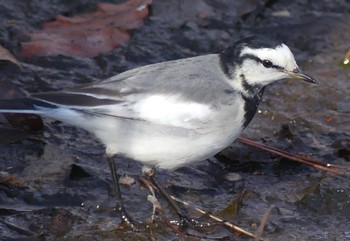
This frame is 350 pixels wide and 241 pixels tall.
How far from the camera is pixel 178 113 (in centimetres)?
544

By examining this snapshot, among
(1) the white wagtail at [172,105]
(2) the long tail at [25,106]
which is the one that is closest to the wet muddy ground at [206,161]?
(1) the white wagtail at [172,105]

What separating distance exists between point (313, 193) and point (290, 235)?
1.62ft

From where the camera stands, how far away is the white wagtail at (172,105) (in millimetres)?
5445

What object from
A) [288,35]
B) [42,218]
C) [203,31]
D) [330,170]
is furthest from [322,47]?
[42,218]

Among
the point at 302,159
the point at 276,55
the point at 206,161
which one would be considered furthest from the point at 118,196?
the point at 302,159

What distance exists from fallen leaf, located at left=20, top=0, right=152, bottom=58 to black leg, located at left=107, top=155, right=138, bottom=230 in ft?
6.13

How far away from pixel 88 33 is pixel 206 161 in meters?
1.67

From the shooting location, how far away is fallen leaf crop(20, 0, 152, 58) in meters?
7.43

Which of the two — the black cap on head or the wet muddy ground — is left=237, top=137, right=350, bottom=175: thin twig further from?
the black cap on head

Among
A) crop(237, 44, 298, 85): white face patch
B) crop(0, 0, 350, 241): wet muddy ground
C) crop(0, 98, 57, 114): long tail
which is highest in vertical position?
crop(237, 44, 298, 85): white face patch

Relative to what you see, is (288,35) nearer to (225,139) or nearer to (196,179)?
(196,179)

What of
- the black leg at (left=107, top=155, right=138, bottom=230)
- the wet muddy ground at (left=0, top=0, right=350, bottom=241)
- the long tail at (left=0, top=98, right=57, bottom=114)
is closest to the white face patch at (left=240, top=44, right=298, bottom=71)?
the wet muddy ground at (left=0, top=0, right=350, bottom=241)

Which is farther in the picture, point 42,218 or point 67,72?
point 67,72

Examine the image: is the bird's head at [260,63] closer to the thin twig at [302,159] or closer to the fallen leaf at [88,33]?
the thin twig at [302,159]
